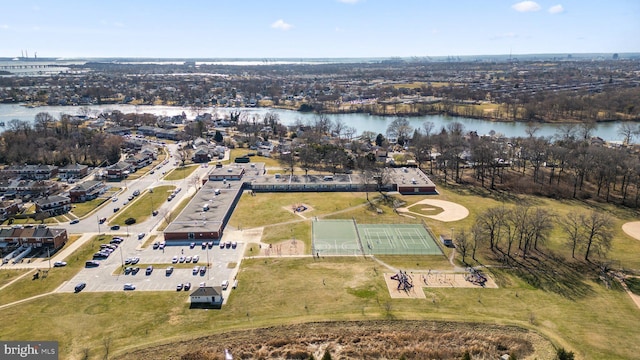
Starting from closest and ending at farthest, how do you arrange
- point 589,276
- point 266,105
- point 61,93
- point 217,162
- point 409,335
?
point 409,335 < point 589,276 < point 217,162 < point 266,105 < point 61,93

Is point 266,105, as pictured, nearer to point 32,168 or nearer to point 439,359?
point 32,168

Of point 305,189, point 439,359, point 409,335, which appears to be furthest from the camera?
point 305,189

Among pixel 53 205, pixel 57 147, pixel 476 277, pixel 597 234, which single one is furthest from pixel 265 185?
pixel 57 147

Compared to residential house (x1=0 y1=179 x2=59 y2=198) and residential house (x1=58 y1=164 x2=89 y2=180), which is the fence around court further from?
residential house (x1=58 y1=164 x2=89 y2=180)

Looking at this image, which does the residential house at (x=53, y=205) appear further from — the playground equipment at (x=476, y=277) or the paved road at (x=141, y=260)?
the playground equipment at (x=476, y=277)

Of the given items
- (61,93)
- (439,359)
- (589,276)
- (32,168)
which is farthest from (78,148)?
(61,93)

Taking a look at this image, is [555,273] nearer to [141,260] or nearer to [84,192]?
[141,260]

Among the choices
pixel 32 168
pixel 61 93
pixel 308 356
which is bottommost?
pixel 308 356
